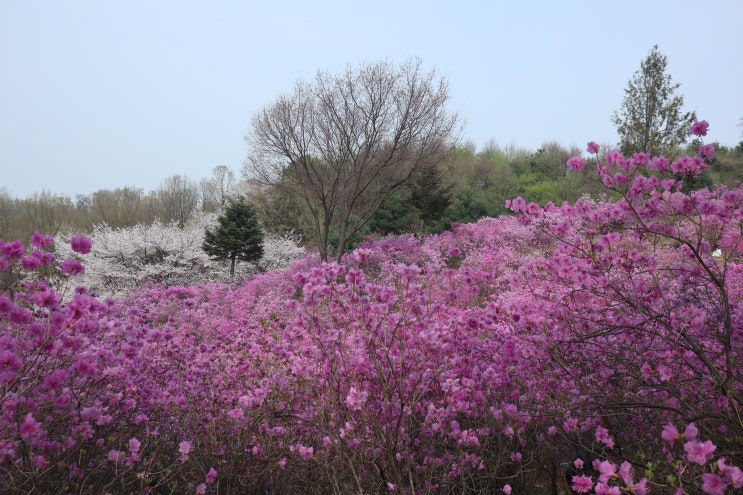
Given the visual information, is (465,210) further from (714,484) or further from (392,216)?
(714,484)

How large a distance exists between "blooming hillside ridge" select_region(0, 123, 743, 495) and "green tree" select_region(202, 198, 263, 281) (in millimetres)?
14779

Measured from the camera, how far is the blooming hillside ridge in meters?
3.00

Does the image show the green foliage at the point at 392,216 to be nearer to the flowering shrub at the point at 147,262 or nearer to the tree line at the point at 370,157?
the tree line at the point at 370,157

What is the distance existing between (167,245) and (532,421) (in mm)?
18178

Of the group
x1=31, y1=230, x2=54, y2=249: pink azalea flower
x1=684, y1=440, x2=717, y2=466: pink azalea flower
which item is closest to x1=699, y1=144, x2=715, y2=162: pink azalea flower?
x1=684, y1=440, x2=717, y2=466: pink azalea flower

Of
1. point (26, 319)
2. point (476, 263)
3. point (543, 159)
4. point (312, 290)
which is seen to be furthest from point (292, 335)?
point (543, 159)

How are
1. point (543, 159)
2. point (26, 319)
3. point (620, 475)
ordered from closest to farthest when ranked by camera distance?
point (620, 475)
point (26, 319)
point (543, 159)

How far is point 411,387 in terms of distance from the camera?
11.4 ft

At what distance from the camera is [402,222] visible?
21.1 meters

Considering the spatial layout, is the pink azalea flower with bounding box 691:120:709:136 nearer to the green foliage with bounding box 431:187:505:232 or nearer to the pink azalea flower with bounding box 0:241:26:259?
the pink azalea flower with bounding box 0:241:26:259

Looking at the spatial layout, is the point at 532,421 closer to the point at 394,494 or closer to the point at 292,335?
the point at 394,494

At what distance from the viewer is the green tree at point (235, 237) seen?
1912 centimetres

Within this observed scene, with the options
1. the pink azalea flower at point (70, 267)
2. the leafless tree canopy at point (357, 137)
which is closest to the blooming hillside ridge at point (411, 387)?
the pink azalea flower at point (70, 267)

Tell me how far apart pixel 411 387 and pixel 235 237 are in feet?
55.2
